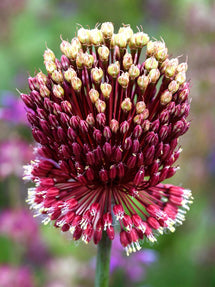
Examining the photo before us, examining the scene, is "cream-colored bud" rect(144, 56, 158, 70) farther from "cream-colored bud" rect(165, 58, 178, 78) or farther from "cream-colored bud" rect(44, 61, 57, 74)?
A: "cream-colored bud" rect(44, 61, 57, 74)

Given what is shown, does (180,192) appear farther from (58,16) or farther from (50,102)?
(58,16)

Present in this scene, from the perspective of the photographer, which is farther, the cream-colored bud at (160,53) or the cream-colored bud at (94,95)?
the cream-colored bud at (160,53)

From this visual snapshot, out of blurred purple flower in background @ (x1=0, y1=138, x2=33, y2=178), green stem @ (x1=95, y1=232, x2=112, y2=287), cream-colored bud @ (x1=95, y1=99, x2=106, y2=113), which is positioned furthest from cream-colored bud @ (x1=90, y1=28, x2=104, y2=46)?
blurred purple flower in background @ (x1=0, y1=138, x2=33, y2=178)

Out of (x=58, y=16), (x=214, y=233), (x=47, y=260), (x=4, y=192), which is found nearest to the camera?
(x=47, y=260)

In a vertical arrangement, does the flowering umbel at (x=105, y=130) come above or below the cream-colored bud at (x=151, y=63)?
below

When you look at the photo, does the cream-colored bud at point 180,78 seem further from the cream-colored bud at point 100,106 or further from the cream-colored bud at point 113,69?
the cream-colored bud at point 100,106

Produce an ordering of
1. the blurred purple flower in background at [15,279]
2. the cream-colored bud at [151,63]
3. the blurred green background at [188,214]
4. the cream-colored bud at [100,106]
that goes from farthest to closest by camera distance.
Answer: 1. the blurred green background at [188,214]
2. the blurred purple flower in background at [15,279]
3. the cream-colored bud at [151,63]
4. the cream-colored bud at [100,106]

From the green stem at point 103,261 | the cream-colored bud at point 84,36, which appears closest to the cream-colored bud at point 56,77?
the cream-colored bud at point 84,36

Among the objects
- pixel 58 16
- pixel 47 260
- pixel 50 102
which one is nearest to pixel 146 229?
pixel 50 102
